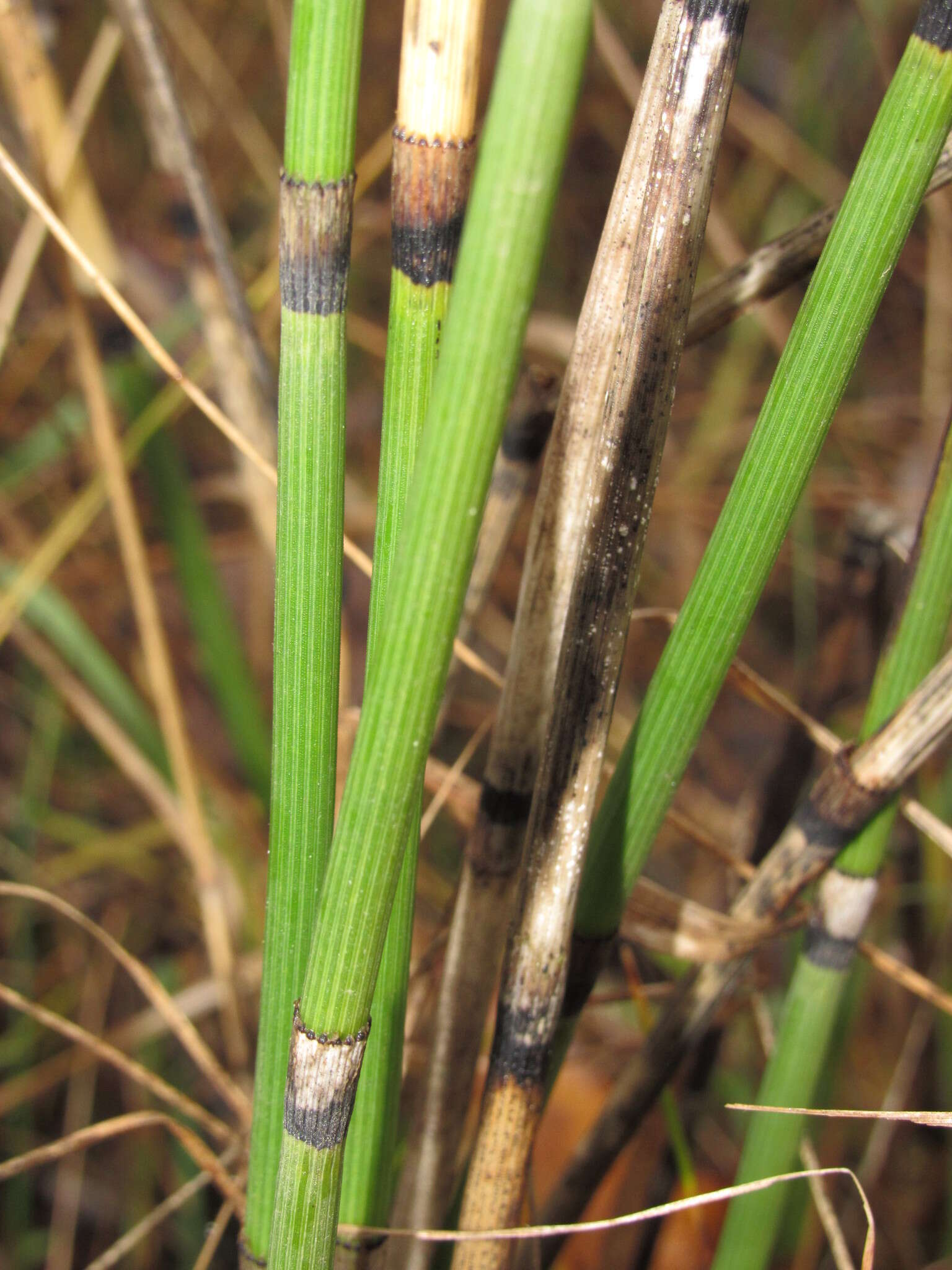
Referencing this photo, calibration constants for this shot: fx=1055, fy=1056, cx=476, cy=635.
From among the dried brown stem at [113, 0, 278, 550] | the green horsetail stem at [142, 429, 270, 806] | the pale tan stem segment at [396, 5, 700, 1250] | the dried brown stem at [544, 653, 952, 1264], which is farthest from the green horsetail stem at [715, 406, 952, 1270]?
the green horsetail stem at [142, 429, 270, 806]

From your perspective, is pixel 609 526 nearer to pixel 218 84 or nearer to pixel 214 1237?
pixel 214 1237

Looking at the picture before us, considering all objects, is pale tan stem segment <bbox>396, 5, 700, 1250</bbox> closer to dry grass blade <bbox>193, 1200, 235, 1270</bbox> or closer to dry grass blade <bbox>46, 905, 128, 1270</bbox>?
dry grass blade <bbox>193, 1200, 235, 1270</bbox>

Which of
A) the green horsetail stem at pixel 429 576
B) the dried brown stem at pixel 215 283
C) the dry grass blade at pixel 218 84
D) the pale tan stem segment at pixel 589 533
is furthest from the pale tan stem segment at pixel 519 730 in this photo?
the dry grass blade at pixel 218 84

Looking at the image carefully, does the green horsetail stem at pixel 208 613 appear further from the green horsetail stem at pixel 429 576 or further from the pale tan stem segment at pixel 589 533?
the green horsetail stem at pixel 429 576

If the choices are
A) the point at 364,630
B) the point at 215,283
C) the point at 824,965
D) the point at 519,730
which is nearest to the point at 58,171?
the point at 215,283

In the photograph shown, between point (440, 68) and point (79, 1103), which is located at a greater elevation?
point (440, 68)
